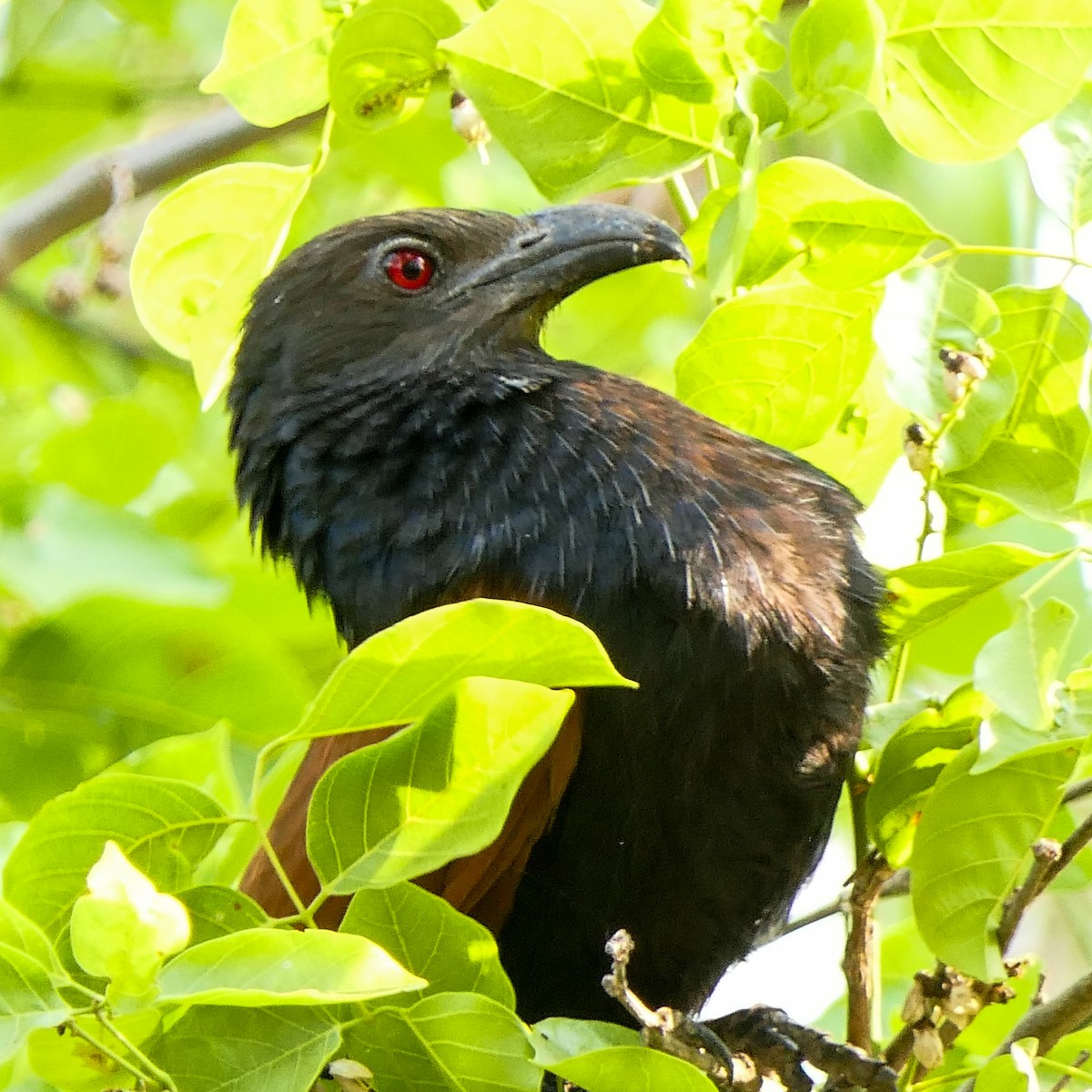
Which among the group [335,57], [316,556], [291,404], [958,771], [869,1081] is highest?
[335,57]

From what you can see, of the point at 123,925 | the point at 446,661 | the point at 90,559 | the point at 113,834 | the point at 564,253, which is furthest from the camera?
the point at 90,559

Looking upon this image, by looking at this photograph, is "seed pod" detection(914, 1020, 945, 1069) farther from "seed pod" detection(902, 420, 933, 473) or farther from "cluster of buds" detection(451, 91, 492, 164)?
"cluster of buds" detection(451, 91, 492, 164)

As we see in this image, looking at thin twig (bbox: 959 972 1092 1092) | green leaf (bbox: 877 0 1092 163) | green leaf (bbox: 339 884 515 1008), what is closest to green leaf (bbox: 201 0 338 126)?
green leaf (bbox: 877 0 1092 163)

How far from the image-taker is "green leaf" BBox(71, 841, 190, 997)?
4.41 feet

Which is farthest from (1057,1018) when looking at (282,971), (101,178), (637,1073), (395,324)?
(101,178)

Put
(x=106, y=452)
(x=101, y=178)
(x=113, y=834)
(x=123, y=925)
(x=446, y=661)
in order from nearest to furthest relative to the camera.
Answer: (x=123, y=925) < (x=446, y=661) < (x=113, y=834) < (x=106, y=452) < (x=101, y=178)

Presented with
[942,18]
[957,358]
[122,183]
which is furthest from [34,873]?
[122,183]

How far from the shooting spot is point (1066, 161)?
2.19 m

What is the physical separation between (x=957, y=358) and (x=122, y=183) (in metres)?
2.00

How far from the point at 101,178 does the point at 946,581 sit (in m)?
2.68

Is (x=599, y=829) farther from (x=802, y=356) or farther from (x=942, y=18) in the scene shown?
(x=942, y=18)

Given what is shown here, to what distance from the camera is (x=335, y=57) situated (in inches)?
90.0

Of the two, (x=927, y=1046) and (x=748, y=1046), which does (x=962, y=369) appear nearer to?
(x=927, y=1046)

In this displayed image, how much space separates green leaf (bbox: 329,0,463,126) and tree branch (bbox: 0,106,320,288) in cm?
177
